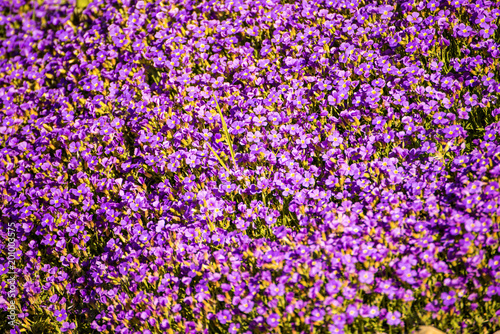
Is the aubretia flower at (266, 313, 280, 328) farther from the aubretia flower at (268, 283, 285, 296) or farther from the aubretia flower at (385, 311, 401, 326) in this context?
the aubretia flower at (385, 311, 401, 326)

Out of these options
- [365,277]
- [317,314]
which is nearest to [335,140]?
[365,277]

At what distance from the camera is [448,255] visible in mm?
3389

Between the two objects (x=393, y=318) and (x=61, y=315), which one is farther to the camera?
(x=61, y=315)

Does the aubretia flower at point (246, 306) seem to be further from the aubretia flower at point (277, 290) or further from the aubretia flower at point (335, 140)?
the aubretia flower at point (335, 140)

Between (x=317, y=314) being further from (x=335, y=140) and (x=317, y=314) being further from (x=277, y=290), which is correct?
(x=335, y=140)

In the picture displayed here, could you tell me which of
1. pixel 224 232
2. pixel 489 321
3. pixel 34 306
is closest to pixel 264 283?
pixel 224 232

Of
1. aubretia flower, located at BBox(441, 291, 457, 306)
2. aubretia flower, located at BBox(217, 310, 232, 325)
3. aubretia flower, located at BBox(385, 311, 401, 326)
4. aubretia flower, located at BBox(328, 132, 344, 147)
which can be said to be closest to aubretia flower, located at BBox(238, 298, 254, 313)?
aubretia flower, located at BBox(217, 310, 232, 325)

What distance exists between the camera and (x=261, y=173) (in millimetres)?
4379

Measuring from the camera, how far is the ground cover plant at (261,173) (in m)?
3.45

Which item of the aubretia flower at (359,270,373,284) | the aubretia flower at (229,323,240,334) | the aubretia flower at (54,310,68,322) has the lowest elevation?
the aubretia flower at (54,310,68,322)

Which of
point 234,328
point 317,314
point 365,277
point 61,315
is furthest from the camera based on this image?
point 61,315

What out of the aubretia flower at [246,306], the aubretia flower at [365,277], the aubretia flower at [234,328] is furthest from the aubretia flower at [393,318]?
the aubretia flower at [234,328]

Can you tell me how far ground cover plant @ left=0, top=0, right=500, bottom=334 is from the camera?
345 centimetres

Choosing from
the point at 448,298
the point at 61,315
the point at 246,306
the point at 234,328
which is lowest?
the point at 61,315
